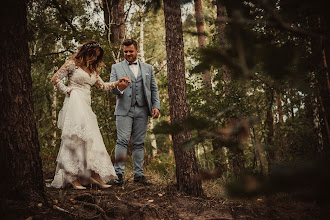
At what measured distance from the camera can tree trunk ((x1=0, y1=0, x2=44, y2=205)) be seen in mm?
2484

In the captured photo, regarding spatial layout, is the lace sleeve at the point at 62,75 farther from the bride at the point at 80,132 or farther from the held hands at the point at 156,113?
the held hands at the point at 156,113

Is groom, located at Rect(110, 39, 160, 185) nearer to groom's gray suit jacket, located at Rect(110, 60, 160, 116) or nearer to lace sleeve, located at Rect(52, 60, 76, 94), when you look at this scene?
groom's gray suit jacket, located at Rect(110, 60, 160, 116)

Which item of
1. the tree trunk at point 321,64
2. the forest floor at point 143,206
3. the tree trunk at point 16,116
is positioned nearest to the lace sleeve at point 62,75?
the tree trunk at point 16,116

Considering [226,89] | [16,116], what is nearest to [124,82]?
[16,116]

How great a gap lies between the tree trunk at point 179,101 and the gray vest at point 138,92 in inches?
23.8

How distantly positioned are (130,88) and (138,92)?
146 mm

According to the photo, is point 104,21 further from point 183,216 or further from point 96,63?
point 183,216

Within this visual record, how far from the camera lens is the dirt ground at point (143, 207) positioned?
252cm

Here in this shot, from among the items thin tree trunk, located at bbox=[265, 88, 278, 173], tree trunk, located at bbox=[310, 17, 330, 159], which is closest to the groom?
thin tree trunk, located at bbox=[265, 88, 278, 173]

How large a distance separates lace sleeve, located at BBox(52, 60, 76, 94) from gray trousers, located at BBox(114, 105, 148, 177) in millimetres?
963

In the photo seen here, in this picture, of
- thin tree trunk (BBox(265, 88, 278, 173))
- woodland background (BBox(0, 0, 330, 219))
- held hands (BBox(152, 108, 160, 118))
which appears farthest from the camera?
held hands (BBox(152, 108, 160, 118))

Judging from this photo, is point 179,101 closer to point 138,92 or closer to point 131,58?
point 138,92

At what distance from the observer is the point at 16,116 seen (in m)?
2.53

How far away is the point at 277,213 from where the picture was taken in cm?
347
